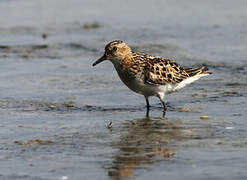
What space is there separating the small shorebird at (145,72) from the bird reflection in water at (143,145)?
86cm

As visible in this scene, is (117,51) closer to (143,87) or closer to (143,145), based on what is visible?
(143,87)

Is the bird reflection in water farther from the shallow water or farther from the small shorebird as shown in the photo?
the small shorebird

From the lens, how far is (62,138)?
8.00 meters

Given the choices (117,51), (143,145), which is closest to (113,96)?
(117,51)

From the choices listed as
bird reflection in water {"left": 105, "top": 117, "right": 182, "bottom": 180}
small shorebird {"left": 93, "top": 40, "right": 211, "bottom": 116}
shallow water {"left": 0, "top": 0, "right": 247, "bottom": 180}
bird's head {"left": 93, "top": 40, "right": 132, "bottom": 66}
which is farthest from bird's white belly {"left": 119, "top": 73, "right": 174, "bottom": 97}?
bird reflection in water {"left": 105, "top": 117, "right": 182, "bottom": 180}

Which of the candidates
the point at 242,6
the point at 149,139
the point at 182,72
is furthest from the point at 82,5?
the point at 149,139

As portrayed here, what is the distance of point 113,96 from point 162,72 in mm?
1018

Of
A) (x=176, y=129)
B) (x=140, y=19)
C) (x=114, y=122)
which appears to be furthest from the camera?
(x=140, y=19)

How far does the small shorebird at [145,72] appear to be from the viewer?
9945 millimetres

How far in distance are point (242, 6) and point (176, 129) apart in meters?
9.66

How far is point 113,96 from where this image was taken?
1073cm

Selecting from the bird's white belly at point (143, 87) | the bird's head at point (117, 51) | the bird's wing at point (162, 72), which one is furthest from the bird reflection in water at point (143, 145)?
the bird's head at point (117, 51)

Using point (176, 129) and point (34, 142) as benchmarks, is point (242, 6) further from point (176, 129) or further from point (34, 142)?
point (34, 142)

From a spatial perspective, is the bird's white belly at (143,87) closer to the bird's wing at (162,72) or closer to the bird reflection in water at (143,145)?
the bird's wing at (162,72)
